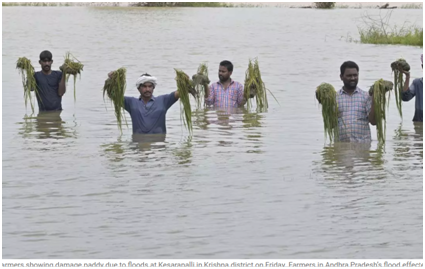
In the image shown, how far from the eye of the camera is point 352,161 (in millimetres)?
10641

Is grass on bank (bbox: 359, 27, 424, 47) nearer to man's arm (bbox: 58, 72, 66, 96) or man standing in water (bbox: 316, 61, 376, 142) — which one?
man's arm (bbox: 58, 72, 66, 96)

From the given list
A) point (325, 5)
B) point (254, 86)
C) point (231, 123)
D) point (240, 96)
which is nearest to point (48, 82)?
point (231, 123)

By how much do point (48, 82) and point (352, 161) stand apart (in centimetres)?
539

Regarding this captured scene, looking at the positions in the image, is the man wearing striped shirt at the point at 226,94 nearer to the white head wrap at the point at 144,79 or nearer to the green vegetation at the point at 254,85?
the green vegetation at the point at 254,85

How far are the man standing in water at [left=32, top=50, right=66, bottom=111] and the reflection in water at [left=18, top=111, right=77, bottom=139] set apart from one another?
0.94ft

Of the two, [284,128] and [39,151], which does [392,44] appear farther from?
[39,151]

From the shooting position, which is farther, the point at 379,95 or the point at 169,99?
the point at 169,99

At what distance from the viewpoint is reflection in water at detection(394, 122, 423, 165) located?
10695 mm

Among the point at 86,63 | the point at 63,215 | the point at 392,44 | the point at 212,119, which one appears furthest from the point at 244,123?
the point at 392,44

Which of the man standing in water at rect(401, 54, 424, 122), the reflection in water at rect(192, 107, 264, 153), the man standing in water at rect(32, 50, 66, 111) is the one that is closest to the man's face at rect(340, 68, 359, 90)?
the man standing in water at rect(401, 54, 424, 122)

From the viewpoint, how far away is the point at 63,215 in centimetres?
818

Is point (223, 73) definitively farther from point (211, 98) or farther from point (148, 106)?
point (148, 106)
